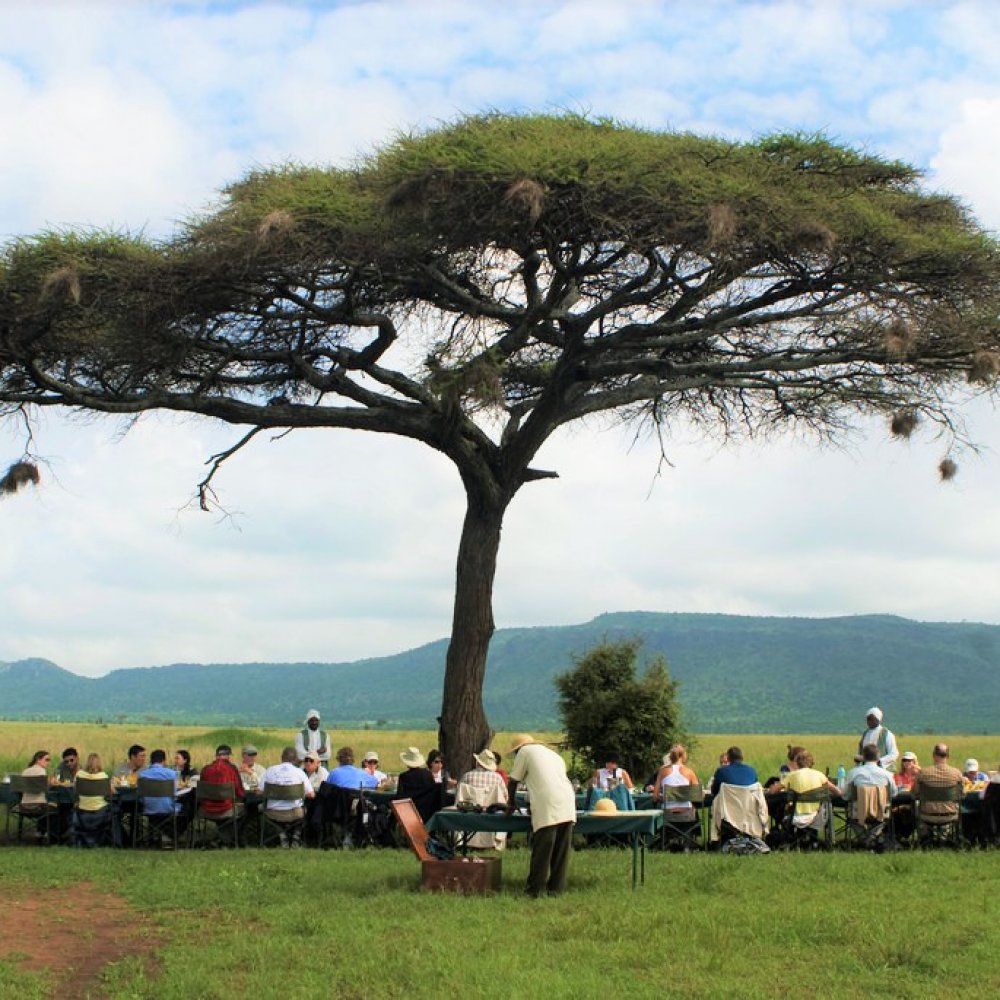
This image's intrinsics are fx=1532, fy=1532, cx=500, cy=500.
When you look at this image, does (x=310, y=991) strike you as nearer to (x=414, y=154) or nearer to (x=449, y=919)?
(x=449, y=919)

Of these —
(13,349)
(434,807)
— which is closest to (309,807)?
(434,807)

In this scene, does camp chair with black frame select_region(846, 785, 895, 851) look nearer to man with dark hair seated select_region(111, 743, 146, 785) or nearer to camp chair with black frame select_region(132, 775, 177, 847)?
camp chair with black frame select_region(132, 775, 177, 847)

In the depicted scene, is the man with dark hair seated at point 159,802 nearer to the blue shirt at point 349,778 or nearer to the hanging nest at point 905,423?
the blue shirt at point 349,778

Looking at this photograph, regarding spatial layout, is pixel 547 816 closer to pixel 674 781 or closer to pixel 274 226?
pixel 674 781

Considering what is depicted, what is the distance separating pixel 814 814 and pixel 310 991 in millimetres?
7464

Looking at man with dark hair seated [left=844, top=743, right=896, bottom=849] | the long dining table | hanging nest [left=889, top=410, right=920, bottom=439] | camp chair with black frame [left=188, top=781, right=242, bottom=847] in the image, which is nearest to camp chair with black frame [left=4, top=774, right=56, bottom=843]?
camp chair with black frame [left=188, top=781, right=242, bottom=847]

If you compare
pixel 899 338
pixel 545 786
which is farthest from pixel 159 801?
pixel 899 338

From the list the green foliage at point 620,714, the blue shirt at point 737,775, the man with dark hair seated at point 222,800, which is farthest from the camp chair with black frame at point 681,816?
the green foliage at point 620,714

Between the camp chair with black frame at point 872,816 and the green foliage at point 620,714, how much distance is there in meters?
8.31

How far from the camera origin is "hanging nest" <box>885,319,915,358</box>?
1608 cm

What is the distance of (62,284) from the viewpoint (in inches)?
647

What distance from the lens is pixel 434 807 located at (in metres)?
15.1

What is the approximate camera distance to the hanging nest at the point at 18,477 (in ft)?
62.3

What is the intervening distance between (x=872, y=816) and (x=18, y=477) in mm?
11019
